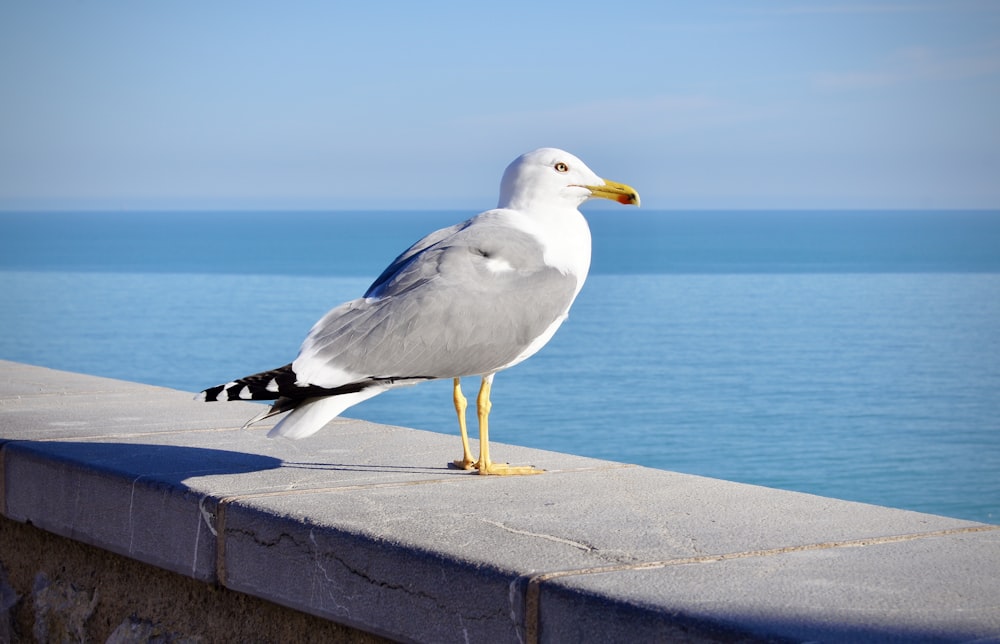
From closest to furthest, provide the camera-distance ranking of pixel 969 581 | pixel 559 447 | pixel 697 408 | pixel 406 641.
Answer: pixel 969 581 → pixel 406 641 → pixel 559 447 → pixel 697 408

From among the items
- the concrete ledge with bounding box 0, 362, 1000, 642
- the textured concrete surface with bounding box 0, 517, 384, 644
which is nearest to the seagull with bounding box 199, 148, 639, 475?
the concrete ledge with bounding box 0, 362, 1000, 642

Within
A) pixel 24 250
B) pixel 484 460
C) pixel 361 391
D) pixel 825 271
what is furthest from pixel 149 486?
pixel 24 250

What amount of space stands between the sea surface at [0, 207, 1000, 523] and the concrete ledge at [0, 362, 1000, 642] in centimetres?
1137

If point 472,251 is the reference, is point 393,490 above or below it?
below

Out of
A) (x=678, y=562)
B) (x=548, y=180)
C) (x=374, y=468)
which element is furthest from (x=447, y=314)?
(x=678, y=562)

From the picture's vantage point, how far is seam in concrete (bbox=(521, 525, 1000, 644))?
2.74 meters

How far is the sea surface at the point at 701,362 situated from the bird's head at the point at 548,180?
11042 millimetres

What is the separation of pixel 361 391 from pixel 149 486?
2.10 ft

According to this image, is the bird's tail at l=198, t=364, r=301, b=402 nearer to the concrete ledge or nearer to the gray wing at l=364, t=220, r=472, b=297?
the concrete ledge

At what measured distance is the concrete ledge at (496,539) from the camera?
8.54 feet

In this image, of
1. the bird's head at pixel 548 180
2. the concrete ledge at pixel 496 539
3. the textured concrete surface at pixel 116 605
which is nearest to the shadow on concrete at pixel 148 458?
the concrete ledge at pixel 496 539

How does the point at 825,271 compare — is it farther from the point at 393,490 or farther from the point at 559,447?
the point at 393,490

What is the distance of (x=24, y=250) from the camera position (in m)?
74.3

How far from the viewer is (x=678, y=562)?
2938 millimetres
